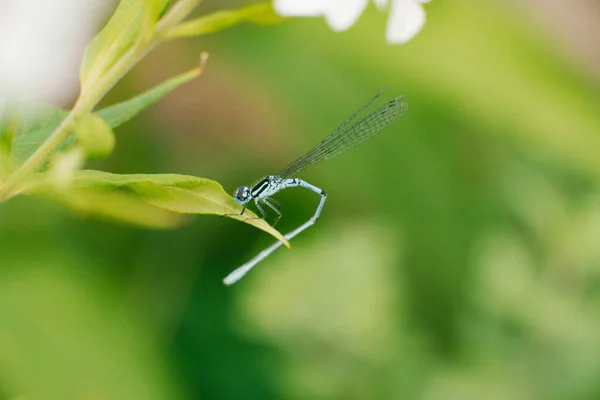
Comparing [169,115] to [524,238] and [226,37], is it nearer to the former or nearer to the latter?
[226,37]

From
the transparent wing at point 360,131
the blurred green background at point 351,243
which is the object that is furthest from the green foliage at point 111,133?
the blurred green background at point 351,243

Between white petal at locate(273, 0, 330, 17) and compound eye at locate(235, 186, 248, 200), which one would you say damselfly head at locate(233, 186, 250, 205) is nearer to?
compound eye at locate(235, 186, 248, 200)

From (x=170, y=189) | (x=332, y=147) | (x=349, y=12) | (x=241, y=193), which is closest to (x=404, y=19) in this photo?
(x=349, y=12)

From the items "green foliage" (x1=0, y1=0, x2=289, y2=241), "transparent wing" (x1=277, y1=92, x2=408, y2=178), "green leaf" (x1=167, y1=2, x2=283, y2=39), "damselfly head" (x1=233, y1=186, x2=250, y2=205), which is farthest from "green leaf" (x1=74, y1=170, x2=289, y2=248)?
"transparent wing" (x1=277, y1=92, x2=408, y2=178)

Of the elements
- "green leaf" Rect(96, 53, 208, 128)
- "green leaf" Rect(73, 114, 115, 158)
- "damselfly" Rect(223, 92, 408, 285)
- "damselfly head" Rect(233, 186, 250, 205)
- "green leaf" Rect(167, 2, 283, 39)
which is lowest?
"green leaf" Rect(73, 114, 115, 158)

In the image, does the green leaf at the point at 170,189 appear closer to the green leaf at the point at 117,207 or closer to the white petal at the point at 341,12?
the green leaf at the point at 117,207

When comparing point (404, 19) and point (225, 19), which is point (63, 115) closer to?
point (225, 19)
